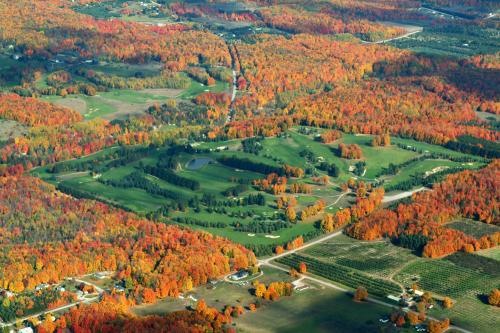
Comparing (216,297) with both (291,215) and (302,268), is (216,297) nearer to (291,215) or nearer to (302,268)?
(302,268)

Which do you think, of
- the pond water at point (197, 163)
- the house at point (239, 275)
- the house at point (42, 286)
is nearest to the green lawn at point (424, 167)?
the pond water at point (197, 163)

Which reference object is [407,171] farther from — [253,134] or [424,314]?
[424,314]

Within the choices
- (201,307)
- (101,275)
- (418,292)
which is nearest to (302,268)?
(418,292)

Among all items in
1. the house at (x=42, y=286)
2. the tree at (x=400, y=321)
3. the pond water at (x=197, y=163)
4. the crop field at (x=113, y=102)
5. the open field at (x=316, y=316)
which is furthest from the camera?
the crop field at (x=113, y=102)

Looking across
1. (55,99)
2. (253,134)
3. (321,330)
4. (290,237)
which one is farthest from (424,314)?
(55,99)

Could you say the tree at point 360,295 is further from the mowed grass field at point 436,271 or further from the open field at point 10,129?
the open field at point 10,129

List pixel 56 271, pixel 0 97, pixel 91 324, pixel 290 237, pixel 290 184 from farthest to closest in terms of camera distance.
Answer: pixel 0 97 → pixel 290 184 → pixel 290 237 → pixel 56 271 → pixel 91 324
